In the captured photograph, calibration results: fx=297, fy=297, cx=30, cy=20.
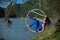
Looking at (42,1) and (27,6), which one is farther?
(27,6)

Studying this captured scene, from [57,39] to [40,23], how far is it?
1.48 metres

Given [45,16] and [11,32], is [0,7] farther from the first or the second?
[45,16]

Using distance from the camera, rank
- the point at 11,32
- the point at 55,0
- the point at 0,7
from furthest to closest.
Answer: the point at 11,32
the point at 0,7
the point at 55,0

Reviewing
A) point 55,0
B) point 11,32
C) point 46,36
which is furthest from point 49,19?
point 11,32

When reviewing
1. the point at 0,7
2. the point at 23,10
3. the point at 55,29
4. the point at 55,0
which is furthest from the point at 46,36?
the point at 0,7

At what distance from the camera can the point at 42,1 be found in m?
7.20

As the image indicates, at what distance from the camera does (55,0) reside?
6680mm

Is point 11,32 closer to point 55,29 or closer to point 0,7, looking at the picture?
point 0,7

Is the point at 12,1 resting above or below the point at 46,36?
above

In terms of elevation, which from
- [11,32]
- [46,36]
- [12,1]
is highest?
[12,1]

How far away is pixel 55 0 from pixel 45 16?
55 centimetres

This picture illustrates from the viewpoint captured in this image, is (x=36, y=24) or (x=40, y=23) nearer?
(x=36, y=24)

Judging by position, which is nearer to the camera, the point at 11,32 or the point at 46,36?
the point at 46,36

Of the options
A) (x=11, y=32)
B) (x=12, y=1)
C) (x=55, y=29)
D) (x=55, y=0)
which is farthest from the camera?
(x=11, y=32)
